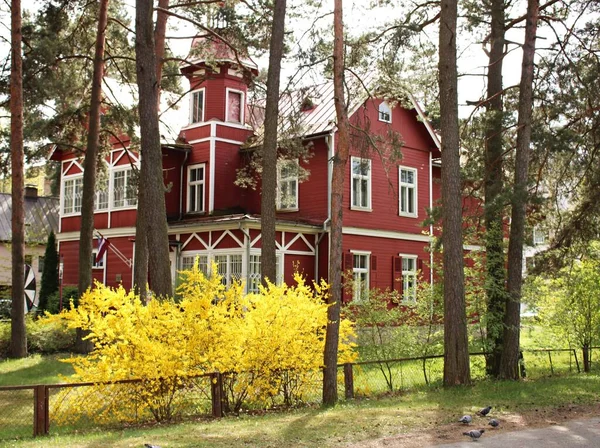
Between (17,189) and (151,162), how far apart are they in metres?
5.88

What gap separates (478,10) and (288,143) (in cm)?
551

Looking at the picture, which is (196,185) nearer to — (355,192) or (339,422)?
(355,192)

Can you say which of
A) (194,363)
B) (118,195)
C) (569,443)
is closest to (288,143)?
(194,363)

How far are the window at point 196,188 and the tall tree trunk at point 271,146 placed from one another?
1222 cm

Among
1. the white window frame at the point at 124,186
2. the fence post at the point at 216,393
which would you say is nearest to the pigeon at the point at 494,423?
the fence post at the point at 216,393

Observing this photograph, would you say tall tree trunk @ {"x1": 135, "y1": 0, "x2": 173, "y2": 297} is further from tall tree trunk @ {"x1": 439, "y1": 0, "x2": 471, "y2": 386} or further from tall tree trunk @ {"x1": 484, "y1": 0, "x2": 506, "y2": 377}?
tall tree trunk @ {"x1": 484, "y1": 0, "x2": 506, "y2": 377}

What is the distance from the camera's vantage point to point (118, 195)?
2822 cm

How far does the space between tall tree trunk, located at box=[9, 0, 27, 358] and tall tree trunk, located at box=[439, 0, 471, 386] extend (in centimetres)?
1062

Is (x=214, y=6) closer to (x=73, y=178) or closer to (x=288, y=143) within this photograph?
(x=288, y=143)

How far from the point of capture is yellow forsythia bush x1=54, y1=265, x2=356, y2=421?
10969 mm

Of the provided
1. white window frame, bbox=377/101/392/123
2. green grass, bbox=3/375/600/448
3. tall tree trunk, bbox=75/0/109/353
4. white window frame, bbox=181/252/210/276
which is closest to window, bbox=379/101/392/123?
white window frame, bbox=377/101/392/123

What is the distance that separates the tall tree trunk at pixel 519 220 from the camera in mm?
15828

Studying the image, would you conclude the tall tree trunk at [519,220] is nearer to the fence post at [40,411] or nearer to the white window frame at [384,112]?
the fence post at [40,411]

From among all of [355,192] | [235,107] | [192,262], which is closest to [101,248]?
[192,262]
